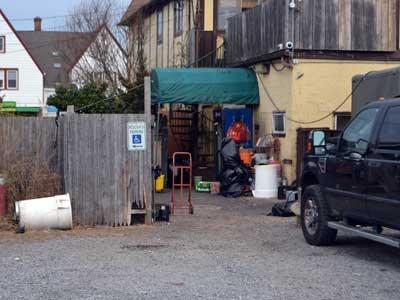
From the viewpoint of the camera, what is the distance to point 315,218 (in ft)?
37.6

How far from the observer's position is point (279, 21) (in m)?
18.5

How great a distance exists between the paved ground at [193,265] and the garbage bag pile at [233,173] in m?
5.06

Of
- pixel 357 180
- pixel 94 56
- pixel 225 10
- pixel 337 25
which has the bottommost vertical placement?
pixel 357 180

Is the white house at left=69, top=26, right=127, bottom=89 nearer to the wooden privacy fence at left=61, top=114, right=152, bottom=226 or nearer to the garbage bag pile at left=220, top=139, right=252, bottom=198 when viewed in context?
the garbage bag pile at left=220, top=139, right=252, bottom=198

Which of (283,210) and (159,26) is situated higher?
(159,26)

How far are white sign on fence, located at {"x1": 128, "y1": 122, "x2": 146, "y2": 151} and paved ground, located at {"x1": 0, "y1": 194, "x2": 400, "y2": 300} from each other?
143cm

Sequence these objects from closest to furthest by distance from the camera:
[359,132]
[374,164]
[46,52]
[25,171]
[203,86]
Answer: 1. [374,164]
2. [359,132]
3. [25,171]
4. [203,86]
5. [46,52]

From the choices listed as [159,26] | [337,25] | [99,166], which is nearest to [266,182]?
[337,25]

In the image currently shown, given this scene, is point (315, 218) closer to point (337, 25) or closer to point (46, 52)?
point (337, 25)

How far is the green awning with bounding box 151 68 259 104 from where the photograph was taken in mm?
19953

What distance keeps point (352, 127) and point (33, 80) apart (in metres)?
50.1

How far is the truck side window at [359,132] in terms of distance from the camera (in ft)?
33.2

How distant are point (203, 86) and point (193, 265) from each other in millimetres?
10863

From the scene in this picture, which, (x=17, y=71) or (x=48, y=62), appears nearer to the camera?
(x=17, y=71)
